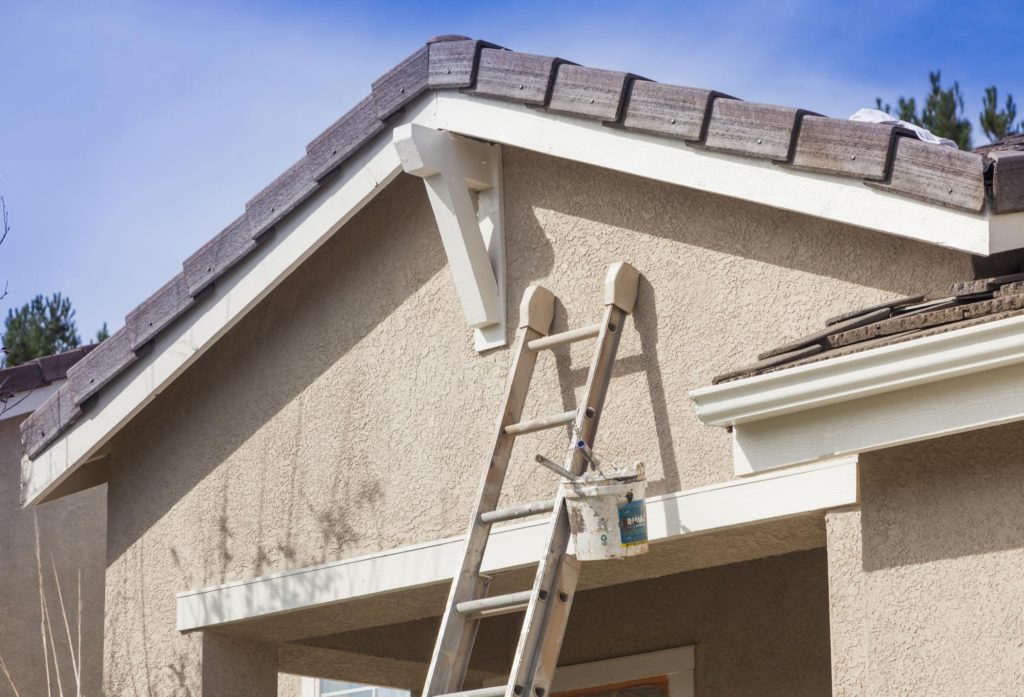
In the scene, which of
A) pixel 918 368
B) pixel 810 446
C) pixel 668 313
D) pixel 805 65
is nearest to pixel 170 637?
pixel 668 313

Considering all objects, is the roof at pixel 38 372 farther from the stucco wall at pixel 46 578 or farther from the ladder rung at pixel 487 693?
the ladder rung at pixel 487 693

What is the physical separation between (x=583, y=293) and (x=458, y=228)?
2.18 ft

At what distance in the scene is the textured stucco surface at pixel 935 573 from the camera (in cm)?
453

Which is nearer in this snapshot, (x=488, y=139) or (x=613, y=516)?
(x=613, y=516)

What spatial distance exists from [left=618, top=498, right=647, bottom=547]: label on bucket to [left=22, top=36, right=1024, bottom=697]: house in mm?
359

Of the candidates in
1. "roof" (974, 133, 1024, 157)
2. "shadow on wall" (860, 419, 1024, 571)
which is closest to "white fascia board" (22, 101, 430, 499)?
"roof" (974, 133, 1024, 157)

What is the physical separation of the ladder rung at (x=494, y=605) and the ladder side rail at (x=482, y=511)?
1.6 inches

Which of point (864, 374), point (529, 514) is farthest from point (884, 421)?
point (529, 514)

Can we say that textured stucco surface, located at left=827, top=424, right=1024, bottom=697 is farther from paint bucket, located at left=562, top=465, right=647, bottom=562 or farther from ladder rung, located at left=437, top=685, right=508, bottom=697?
ladder rung, located at left=437, top=685, right=508, bottom=697

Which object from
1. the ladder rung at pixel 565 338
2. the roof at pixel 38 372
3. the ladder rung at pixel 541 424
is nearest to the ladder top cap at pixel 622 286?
the ladder rung at pixel 565 338

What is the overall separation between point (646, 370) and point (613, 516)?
0.84m

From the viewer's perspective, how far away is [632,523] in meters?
5.22

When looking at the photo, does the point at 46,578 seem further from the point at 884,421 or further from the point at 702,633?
the point at 884,421

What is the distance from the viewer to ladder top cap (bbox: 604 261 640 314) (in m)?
5.83
